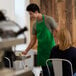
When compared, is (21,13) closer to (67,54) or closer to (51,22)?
(51,22)

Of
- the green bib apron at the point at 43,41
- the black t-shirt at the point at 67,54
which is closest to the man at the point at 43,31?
the green bib apron at the point at 43,41

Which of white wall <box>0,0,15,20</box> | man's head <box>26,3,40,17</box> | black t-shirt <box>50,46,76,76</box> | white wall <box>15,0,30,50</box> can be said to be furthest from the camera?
white wall <box>15,0,30,50</box>

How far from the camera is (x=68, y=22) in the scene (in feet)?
15.7

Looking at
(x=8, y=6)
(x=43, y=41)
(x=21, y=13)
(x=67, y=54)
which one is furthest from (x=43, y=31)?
(x=21, y=13)

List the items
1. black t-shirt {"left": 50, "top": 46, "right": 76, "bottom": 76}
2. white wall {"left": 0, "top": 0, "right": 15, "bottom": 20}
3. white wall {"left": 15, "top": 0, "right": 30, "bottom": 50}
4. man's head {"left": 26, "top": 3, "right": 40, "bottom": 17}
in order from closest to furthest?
black t-shirt {"left": 50, "top": 46, "right": 76, "bottom": 76} → man's head {"left": 26, "top": 3, "right": 40, "bottom": 17} → white wall {"left": 0, "top": 0, "right": 15, "bottom": 20} → white wall {"left": 15, "top": 0, "right": 30, "bottom": 50}

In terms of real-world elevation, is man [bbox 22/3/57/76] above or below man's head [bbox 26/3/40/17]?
below

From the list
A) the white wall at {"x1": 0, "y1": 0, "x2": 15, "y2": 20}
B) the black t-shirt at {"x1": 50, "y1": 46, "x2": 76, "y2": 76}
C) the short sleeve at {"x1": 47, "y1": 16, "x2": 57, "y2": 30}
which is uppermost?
the white wall at {"x1": 0, "y1": 0, "x2": 15, "y2": 20}

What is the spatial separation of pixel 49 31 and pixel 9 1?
1728 mm

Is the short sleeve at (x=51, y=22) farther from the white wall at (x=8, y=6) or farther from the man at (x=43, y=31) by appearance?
the white wall at (x=8, y=6)

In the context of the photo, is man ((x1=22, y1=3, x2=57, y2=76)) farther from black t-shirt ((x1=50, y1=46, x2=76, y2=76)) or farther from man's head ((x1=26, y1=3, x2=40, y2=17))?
black t-shirt ((x1=50, y1=46, x2=76, y2=76))

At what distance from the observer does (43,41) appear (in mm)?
2975

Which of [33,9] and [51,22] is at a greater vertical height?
[33,9]

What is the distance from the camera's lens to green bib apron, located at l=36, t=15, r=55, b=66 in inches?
116

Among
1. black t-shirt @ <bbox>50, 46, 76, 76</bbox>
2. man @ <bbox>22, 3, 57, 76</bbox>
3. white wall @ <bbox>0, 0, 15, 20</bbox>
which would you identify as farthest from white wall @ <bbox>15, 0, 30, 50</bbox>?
black t-shirt @ <bbox>50, 46, 76, 76</bbox>
